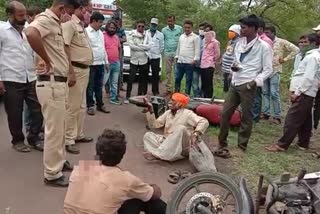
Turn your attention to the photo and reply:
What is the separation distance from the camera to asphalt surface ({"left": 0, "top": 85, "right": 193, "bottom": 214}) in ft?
16.3

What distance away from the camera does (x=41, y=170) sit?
5.89m

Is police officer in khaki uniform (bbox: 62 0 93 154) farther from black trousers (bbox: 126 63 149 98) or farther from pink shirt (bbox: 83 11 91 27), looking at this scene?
black trousers (bbox: 126 63 149 98)

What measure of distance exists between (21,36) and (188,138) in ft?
7.89

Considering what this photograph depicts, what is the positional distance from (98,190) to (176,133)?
320 centimetres

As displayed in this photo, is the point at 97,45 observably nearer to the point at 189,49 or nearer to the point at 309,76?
the point at 189,49

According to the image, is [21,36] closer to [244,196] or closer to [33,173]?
[33,173]

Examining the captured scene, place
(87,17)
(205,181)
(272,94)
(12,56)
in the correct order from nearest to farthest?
1. (205,181)
2. (12,56)
3. (87,17)
4. (272,94)

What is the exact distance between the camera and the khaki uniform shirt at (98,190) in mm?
3270

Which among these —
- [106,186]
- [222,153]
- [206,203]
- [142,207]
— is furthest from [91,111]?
[106,186]

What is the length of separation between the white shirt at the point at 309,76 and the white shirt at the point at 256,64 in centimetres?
54

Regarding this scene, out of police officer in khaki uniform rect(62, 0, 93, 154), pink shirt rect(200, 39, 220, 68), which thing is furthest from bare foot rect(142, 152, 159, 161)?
pink shirt rect(200, 39, 220, 68)

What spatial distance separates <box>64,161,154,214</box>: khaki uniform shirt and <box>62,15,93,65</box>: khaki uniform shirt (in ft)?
10.7

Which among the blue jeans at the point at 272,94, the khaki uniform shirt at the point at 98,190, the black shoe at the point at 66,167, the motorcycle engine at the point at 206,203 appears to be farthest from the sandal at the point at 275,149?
the khaki uniform shirt at the point at 98,190

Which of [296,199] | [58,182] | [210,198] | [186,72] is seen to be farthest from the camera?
[186,72]
